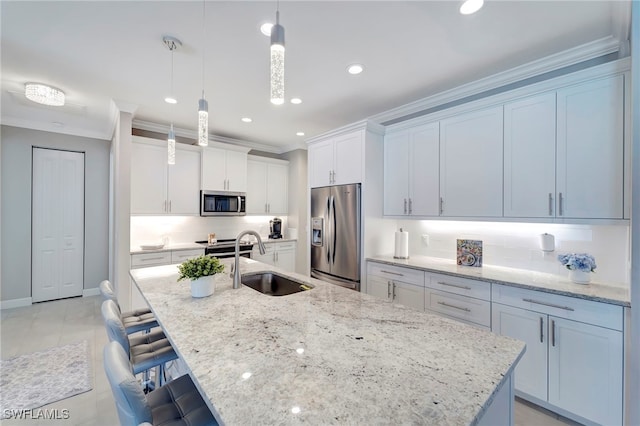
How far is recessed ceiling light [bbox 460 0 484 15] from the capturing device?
5.49ft

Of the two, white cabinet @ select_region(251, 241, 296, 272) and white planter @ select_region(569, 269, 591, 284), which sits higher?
white planter @ select_region(569, 269, 591, 284)

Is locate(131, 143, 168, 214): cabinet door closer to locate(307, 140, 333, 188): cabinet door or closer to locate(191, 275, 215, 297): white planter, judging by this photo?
locate(307, 140, 333, 188): cabinet door

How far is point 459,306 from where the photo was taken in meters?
2.43

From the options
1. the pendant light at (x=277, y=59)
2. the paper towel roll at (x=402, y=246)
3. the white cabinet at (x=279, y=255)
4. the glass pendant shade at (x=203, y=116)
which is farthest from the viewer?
the white cabinet at (x=279, y=255)

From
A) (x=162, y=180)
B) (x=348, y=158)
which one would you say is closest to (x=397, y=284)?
(x=348, y=158)

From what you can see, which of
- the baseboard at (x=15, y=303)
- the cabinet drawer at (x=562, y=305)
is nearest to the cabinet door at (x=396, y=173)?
the cabinet drawer at (x=562, y=305)

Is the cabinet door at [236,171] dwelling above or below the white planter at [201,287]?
above

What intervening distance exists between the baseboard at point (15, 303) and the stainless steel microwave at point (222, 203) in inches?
112

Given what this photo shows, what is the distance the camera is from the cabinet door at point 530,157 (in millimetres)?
2189

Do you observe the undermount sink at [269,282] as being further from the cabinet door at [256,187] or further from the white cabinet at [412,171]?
the cabinet door at [256,187]

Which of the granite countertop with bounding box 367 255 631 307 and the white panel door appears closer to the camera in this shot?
the granite countertop with bounding box 367 255 631 307

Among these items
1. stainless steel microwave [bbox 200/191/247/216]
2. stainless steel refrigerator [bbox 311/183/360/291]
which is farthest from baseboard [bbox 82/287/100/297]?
stainless steel refrigerator [bbox 311/183/360/291]

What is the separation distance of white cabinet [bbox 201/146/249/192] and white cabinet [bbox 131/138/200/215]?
0.48ft

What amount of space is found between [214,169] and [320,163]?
1831 mm
